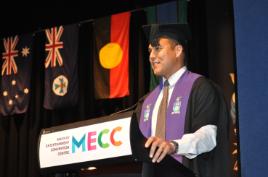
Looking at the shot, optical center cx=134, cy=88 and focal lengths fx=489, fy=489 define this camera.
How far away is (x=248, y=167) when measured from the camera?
1294 millimetres

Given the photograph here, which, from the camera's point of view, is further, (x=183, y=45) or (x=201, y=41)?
(x=201, y=41)

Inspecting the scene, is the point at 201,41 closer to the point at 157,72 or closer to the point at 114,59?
the point at 114,59

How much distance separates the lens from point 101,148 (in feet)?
4.22

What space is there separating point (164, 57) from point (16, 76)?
5622mm

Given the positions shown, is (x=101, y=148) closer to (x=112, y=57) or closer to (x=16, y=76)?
(x=112, y=57)

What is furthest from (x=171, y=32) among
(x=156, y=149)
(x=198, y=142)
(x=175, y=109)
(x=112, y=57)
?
(x=112, y=57)

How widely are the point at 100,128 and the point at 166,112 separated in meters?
0.37

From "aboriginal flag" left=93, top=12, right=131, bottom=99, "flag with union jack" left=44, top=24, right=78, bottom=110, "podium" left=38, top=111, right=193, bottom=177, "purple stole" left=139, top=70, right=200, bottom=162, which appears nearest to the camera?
"podium" left=38, top=111, right=193, bottom=177

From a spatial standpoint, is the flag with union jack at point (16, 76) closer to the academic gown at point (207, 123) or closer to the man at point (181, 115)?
the man at point (181, 115)

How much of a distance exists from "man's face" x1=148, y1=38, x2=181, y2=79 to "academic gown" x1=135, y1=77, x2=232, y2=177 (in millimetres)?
133

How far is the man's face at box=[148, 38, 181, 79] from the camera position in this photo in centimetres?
172

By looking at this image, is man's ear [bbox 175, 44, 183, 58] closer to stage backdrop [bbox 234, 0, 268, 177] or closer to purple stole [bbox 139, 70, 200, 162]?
purple stole [bbox 139, 70, 200, 162]

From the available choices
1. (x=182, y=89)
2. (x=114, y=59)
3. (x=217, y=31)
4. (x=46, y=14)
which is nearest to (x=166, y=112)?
(x=182, y=89)

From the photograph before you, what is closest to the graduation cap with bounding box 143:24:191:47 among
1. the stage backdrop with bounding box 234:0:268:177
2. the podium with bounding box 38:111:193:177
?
the stage backdrop with bounding box 234:0:268:177
